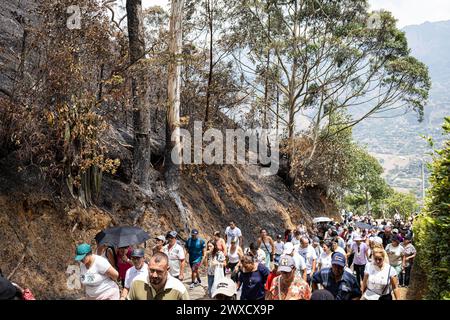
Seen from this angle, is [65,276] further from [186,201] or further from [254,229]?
[254,229]

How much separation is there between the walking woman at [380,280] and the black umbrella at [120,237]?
12.1ft

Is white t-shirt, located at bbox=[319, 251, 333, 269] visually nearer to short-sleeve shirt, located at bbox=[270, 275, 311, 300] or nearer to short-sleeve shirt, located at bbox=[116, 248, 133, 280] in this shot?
short-sleeve shirt, located at bbox=[270, 275, 311, 300]

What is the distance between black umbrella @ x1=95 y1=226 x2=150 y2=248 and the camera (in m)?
6.98

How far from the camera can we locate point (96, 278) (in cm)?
513

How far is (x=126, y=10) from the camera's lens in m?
13.1

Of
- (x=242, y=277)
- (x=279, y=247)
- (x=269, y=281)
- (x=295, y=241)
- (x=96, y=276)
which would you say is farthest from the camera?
(x=295, y=241)

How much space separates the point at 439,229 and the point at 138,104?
10.0 meters

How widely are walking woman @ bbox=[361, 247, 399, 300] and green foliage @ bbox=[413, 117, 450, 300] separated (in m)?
0.59

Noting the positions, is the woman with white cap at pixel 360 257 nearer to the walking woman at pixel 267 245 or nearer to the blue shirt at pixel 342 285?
the walking woman at pixel 267 245

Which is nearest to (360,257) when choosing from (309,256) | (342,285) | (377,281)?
(309,256)

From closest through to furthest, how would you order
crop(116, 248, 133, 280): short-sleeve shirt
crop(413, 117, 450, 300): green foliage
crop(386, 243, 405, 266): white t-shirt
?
crop(413, 117, 450, 300): green foliage, crop(116, 248, 133, 280): short-sleeve shirt, crop(386, 243, 405, 266): white t-shirt

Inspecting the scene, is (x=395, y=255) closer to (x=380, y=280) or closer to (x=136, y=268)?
(x=380, y=280)

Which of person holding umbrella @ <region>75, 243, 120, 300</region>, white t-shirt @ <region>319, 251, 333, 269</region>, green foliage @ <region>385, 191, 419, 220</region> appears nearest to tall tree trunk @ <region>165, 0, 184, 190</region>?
white t-shirt @ <region>319, 251, 333, 269</region>
